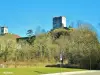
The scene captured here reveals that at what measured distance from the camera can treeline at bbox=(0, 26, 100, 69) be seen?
61719 mm

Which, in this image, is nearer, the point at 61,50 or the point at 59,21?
the point at 61,50

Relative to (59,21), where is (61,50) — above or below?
below

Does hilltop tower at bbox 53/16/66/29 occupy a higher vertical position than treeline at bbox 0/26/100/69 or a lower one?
higher

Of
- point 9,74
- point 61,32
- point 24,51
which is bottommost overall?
point 9,74

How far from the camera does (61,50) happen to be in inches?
2879

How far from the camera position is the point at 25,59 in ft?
240

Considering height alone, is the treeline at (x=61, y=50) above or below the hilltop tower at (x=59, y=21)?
below

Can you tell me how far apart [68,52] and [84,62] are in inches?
371

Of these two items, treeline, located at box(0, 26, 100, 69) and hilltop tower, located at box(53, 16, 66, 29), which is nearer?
treeline, located at box(0, 26, 100, 69)

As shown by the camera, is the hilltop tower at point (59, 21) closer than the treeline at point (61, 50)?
No

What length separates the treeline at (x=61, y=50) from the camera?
61.7 metres

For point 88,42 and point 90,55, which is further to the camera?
point 88,42

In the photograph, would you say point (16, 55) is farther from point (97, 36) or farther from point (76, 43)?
point (97, 36)

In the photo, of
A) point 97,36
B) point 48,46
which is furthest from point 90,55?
point 48,46
